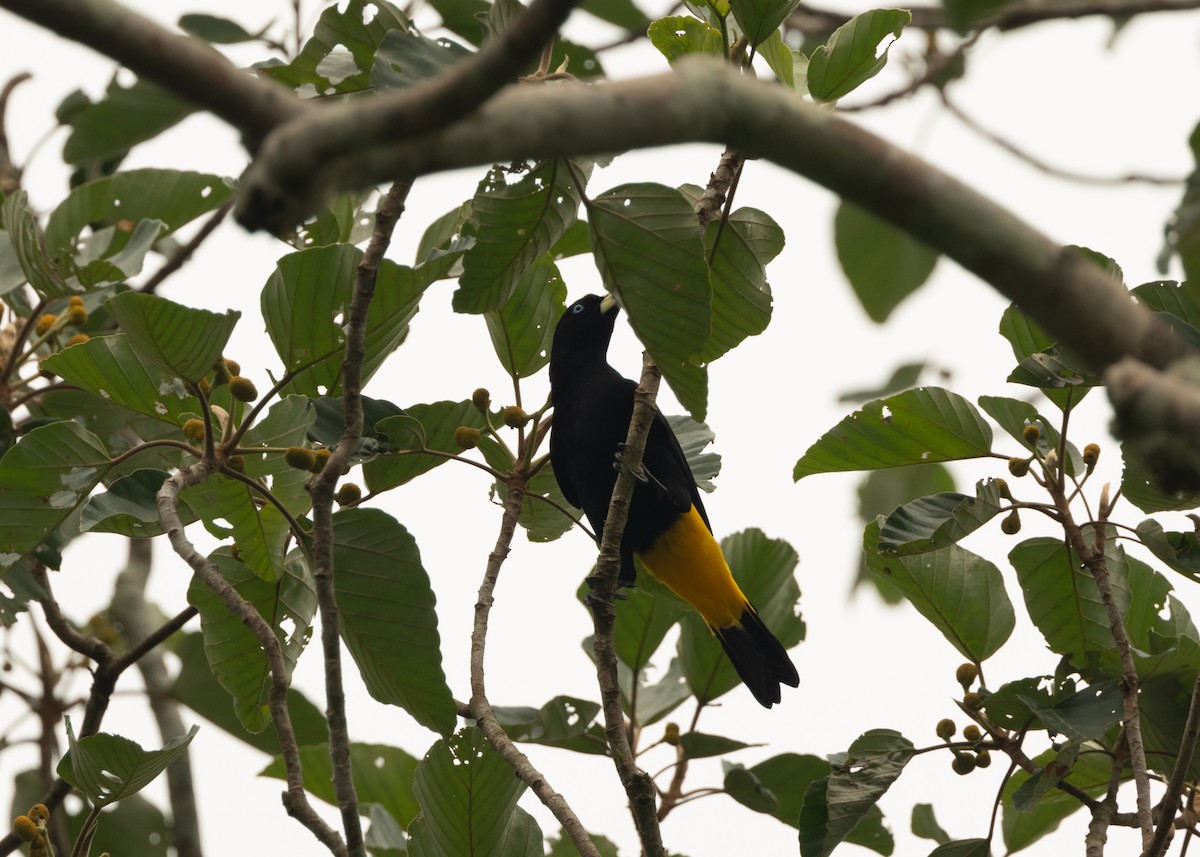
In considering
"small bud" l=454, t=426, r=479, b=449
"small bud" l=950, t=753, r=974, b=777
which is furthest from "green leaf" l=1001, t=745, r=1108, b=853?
"small bud" l=454, t=426, r=479, b=449

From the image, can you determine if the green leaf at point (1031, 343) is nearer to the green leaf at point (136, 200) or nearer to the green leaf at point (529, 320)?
the green leaf at point (529, 320)

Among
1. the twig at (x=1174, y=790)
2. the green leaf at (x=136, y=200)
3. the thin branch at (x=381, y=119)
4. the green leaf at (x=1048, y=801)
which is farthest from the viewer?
the green leaf at (x=136, y=200)

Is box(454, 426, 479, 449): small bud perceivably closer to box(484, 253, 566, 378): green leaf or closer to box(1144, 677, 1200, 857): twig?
box(484, 253, 566, 378): green leaf

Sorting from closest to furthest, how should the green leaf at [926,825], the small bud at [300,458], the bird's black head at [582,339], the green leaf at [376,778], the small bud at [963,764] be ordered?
the small bud at [300,458]
the small bud at [963,764]
the green leaf at [926,825]
the green leaf at [376,778]
the bird's black head at [582,339]

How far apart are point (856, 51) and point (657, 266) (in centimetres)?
92

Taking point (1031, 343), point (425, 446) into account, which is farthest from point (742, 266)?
point (425, 446)

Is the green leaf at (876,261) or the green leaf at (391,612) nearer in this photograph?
the green leaf at (391,612)

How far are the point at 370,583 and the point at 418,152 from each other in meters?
2.23

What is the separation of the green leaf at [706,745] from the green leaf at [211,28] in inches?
126

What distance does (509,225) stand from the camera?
125 inches

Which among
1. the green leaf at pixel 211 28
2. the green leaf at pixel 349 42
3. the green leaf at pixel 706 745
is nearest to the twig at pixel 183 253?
the green leaf at pixel 211 28

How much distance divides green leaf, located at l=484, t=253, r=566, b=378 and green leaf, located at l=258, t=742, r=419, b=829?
145 cm

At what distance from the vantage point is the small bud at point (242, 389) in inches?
128

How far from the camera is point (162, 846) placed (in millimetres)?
4902
